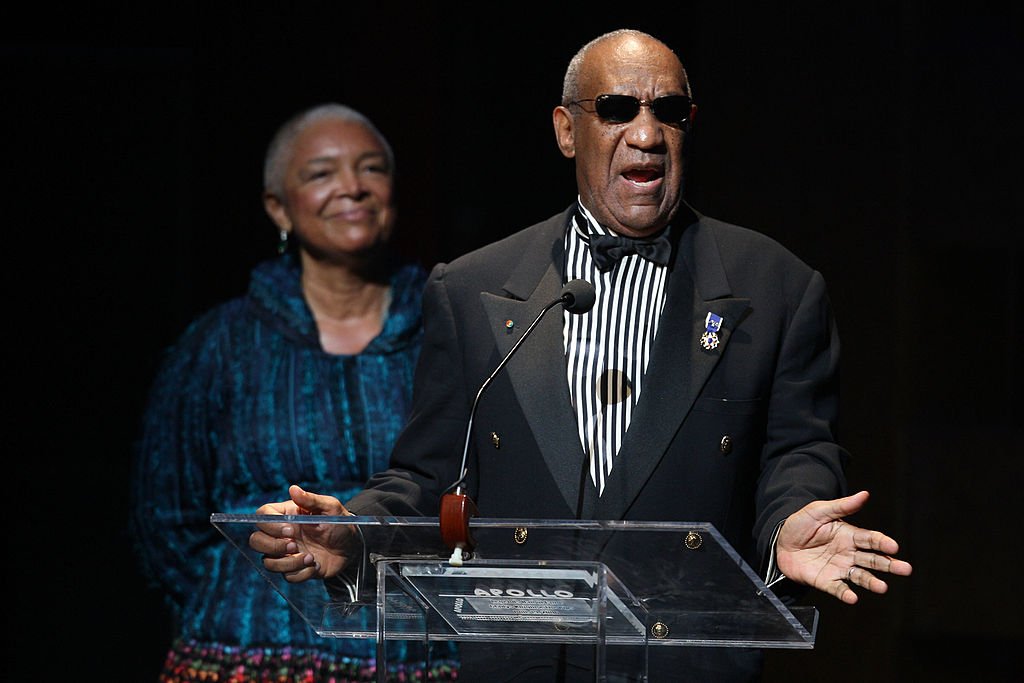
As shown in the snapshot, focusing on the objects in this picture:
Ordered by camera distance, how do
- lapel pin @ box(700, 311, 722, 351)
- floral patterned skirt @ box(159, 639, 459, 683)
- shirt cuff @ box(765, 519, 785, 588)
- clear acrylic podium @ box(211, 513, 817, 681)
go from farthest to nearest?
floral patterned skirt @ box(159, 639, 459, 683) → lapel pin @ box(700, 311, 722, 351) → shirt cuff @ box(765, 519, 785, 588) → clear acrylic podium @ box(211, 513, 817, 681)

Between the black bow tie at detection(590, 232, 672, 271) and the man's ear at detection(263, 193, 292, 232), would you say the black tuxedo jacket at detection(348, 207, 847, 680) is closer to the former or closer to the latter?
the black bow tie at detection(590, 232, 672, 271)

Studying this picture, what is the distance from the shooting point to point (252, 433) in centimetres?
392

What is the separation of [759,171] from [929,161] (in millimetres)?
491

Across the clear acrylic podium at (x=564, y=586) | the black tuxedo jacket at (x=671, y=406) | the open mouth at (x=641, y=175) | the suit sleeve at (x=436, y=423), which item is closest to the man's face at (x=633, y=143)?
the open mouth at (x=641, y=175)

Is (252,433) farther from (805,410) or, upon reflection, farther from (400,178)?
(805,410)

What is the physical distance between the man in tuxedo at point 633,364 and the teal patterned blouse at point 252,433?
127 centimetres

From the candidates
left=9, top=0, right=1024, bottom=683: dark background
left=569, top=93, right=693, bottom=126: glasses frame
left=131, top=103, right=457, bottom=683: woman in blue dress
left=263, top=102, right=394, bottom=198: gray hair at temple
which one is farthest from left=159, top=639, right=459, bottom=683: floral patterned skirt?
left=569, top=93, right=693, bottom=126: glasses frame

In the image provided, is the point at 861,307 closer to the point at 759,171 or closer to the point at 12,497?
the point at 759,171

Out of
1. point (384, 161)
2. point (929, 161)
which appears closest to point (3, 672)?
point (384, 161)

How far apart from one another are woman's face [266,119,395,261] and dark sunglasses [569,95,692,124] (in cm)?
157

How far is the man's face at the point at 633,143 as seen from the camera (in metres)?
2.55

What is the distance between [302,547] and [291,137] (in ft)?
7.43

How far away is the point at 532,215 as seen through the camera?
3975 millimetres

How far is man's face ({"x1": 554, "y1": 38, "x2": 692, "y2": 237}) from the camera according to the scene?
2551 mm
